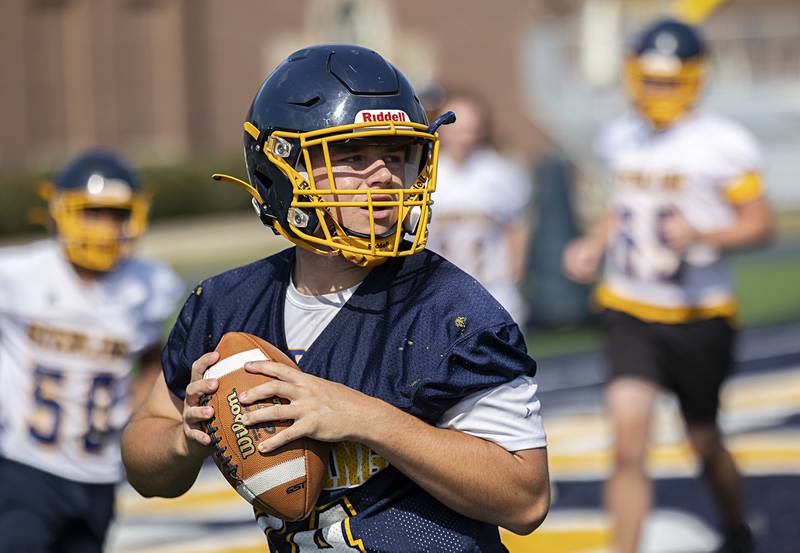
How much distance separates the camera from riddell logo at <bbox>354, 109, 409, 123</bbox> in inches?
105

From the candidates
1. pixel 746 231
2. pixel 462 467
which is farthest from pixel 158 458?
pixel 746 231

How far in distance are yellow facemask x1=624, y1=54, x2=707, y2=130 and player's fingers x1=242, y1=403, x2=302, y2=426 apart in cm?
366

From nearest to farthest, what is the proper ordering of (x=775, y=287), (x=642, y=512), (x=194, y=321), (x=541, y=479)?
(x=541, y=479), (x=194, y=321), (x=642, y=512), (x=775, y=287)

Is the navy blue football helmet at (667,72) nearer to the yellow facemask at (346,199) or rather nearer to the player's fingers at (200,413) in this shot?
the yellow facemask at (346,199)

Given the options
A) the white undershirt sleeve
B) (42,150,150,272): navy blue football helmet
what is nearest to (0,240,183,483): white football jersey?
(42,150,150,272): navy blue football helmet

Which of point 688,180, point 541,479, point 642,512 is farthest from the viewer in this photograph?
point 688,180

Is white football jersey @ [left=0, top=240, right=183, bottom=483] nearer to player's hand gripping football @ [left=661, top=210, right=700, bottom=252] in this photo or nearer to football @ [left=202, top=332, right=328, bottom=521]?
football @ [left=202, top=332, right=328, bottom=521]

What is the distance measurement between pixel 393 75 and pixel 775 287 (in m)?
13.0

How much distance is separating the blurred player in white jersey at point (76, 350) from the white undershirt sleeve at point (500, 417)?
84.5 inches

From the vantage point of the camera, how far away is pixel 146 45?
2628cm

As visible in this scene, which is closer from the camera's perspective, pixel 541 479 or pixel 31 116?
pixel 541 479

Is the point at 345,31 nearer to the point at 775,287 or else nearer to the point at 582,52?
the point at 582,52

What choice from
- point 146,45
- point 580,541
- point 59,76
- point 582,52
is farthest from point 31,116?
point 580,541

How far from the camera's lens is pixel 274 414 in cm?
248
